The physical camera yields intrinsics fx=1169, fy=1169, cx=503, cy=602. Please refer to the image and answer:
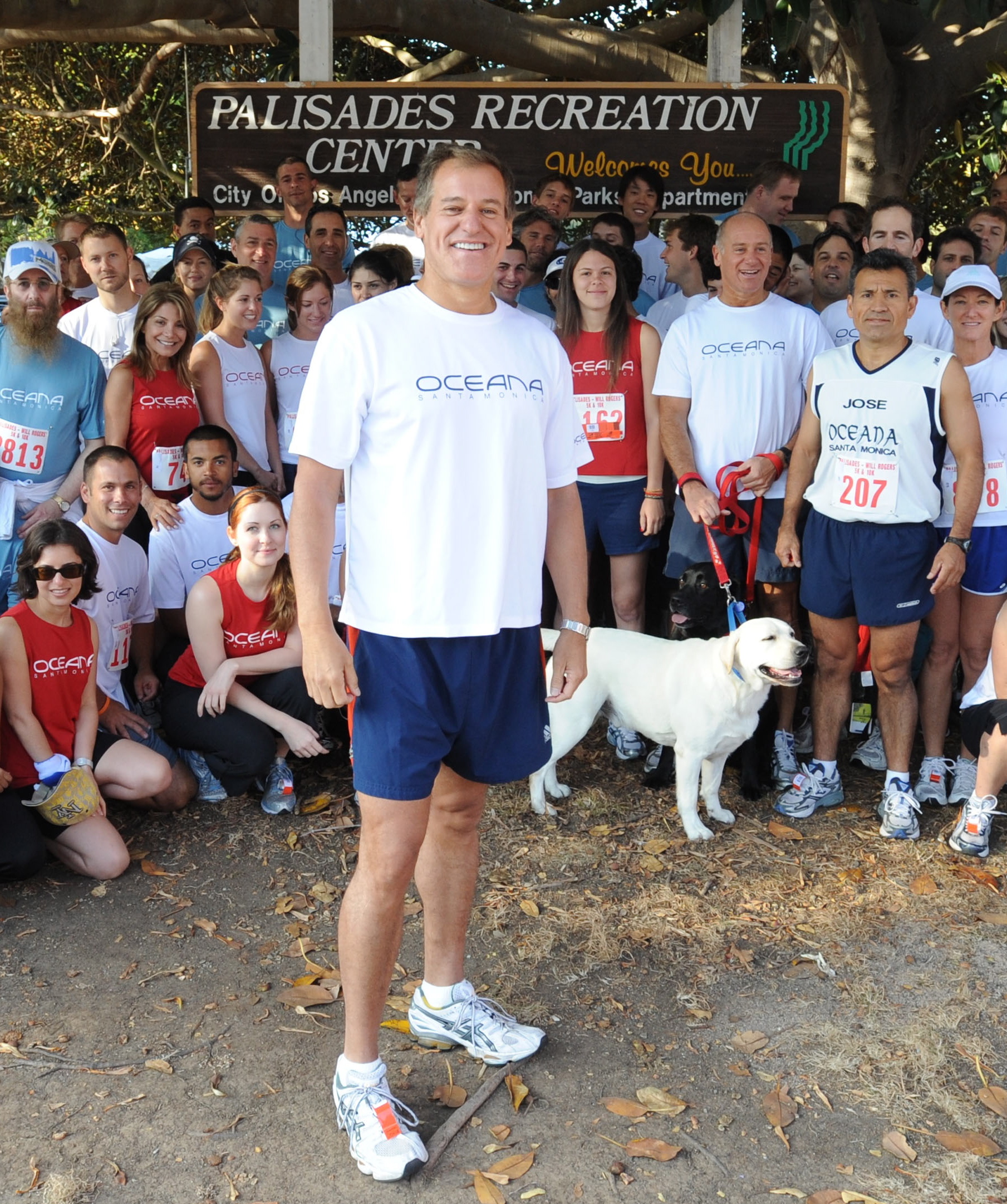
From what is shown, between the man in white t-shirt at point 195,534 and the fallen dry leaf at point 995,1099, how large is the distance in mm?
3729

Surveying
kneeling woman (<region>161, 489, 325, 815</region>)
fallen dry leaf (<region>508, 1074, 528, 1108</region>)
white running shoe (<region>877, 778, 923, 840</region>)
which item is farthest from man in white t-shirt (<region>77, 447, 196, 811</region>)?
white running shoe (<region>877, 778, 923, 840</region>)

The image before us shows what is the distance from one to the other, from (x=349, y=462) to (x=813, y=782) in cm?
304

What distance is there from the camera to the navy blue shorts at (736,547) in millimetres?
5051

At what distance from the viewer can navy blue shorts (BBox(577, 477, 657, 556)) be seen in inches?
209

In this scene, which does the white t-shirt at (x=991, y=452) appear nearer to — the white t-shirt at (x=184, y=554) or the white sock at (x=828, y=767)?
the white sock at (x=828, y=767)

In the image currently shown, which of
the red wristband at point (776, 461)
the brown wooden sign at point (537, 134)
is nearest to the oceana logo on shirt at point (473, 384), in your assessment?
the red wristband at point (776, 461)

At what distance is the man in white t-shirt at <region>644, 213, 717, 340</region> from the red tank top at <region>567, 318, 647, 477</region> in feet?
3.16

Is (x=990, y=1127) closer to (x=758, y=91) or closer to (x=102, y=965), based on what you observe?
(x=102, y=965)

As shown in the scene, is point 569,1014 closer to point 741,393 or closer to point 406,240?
point 741,393

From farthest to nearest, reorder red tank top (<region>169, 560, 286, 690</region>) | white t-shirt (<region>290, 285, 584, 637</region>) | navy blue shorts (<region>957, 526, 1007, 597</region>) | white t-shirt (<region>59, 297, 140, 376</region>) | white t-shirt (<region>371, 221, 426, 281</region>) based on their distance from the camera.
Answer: white t-shirt (<region>371, 221, 426, 281</region>) → white t-shirt (<region>59, 297, 140, 376</region>) → red tank top (<region>169, 560, 286, 690</region>) → navy blue shorts (<region>957, 526, 1007, 597</region>) → white t-shirt (<region>290, 285, 584, 637</region>)

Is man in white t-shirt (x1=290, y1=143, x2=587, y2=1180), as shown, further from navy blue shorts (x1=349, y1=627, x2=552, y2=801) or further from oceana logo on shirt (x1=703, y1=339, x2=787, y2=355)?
oceana logo on shirt (x1=703, y1=339, x2=787, y2=355)

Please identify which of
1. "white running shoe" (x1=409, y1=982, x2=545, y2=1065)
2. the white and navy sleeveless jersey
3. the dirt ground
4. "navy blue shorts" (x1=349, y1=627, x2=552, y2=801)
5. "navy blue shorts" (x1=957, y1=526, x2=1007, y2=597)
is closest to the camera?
"navy blue shorts" (x1=349, y1=627, x2=552, y2=801)

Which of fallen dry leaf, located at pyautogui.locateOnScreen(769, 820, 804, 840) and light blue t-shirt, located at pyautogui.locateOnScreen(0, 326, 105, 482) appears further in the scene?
light blue t-shirt, located at pyautogui.locateOnScreen(0, 326, 105, 482)

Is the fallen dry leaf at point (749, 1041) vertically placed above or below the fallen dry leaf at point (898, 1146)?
below
